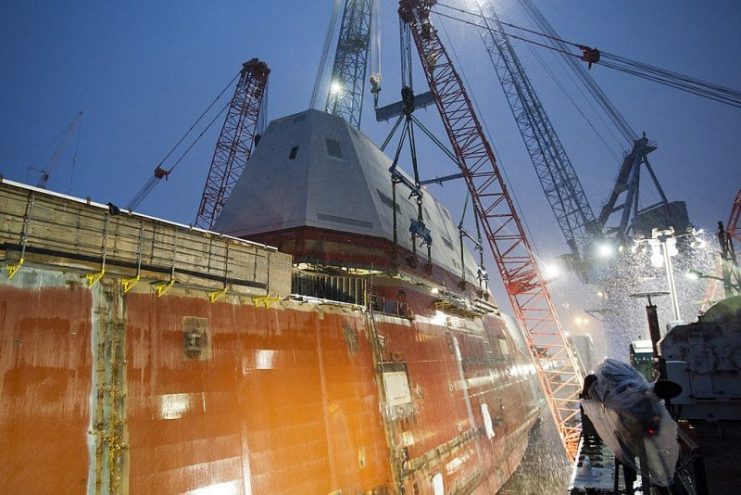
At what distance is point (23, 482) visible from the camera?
6.30 metres

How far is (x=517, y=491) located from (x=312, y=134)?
22.7 m

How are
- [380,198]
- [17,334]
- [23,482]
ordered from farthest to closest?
[380,198]
[17,334]
[23,482]

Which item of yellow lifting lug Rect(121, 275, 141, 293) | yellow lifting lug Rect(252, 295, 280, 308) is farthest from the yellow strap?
yellow lifting lug Rect(252, 295, 280, 308)

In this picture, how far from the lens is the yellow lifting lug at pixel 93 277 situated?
316 inches

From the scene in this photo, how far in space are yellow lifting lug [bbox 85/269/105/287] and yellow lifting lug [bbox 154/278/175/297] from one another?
1157 mm

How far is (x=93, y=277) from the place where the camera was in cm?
808

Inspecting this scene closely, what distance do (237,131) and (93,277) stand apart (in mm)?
35094

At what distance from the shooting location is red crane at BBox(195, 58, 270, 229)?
39625mm

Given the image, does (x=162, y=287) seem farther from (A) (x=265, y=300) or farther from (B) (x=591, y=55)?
(B) (x=591, y=55)

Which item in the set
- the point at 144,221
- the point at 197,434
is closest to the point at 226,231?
the point at 144,221

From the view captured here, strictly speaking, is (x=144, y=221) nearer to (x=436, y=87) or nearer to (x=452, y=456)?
(x=452, y=456)

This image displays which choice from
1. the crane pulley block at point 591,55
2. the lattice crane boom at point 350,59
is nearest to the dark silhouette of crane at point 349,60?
the lattice crane boom at point 350,59

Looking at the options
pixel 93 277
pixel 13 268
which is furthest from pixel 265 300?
pixel 13 268

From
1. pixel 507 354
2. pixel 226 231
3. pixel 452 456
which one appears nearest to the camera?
pixel 452 456
